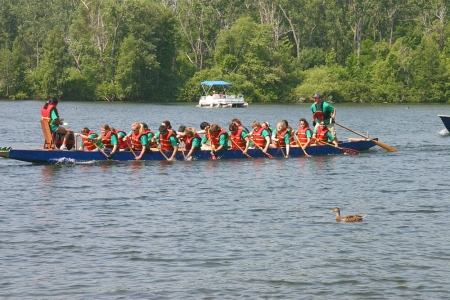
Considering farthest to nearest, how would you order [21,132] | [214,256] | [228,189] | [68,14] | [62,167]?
1. [68,14]
2. [21,132]
3. [62,167]
4. [228,189]
5. [214,256]

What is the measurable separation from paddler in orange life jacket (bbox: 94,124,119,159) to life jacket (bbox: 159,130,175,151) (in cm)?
142

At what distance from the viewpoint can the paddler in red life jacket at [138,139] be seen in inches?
1029

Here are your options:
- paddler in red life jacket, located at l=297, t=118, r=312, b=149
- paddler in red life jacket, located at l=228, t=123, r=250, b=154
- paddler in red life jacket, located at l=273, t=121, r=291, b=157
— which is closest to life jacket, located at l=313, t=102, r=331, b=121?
paddler in red life jacket, located at l=297, t=118, r=312, b=149

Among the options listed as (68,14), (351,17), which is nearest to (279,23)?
(351,17)

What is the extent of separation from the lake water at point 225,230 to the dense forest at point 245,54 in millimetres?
61696

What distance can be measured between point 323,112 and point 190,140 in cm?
483

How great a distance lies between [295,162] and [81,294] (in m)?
16.3

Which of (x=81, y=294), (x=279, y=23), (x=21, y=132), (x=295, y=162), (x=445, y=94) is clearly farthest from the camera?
(x=279, y=23)

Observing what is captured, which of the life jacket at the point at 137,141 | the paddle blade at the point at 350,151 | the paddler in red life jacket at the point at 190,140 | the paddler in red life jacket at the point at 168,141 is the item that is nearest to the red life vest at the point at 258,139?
the paddler in red life jacket at the point at 190,140

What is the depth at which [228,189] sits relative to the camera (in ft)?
73.4

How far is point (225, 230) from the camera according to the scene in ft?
54.8

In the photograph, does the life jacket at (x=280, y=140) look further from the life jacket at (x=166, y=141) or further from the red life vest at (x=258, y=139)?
the life jacket at (x=166, y=141)

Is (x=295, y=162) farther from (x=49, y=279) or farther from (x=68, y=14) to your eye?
(x=68, y=14)

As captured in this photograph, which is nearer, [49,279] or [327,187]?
[49,279]
